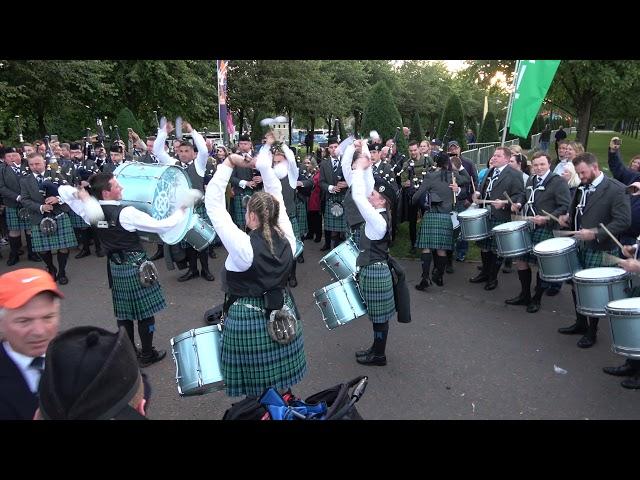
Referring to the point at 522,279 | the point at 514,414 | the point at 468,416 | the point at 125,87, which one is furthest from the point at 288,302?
the point at 125,87

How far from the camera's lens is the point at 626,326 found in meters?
3.58

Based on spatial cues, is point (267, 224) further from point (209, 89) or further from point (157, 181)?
point (209, 89)

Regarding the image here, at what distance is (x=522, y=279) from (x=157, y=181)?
4.50 metres

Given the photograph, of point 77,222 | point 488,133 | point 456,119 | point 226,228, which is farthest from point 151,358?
point 488,133

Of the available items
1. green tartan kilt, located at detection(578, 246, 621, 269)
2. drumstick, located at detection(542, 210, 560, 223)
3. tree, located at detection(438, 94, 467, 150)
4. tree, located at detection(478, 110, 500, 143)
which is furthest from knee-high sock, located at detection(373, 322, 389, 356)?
tree, located at detection(478, 110, 500, 143)

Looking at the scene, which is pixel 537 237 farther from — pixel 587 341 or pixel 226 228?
pixel 226 228

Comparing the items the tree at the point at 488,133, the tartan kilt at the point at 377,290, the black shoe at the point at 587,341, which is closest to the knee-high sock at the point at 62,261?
the tartan kilt at the point at 377,290

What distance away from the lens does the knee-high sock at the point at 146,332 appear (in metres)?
4.44

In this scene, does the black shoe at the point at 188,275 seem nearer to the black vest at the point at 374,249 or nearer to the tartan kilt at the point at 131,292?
the tartan kilt at the point at 131,292

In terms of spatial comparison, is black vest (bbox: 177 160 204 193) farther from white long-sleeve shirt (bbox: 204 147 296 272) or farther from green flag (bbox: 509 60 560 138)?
green flag (bbox: 509 60 560 138)

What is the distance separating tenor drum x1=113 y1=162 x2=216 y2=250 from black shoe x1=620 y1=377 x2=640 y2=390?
4.08 metres

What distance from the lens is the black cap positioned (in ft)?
4.47

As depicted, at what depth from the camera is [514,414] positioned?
3734 millimetres

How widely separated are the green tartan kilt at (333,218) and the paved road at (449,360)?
5.38 feet
